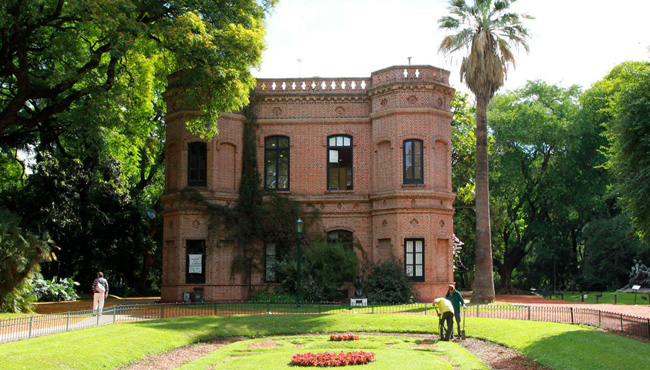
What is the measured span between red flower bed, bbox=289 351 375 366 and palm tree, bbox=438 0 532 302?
46.6 feet

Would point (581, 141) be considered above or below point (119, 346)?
above

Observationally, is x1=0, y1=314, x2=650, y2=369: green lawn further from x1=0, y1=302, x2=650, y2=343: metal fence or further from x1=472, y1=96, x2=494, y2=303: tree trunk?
x1=472, y1=96, x2=494, y2=303: tree trunk

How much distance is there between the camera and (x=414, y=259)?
28938 millimetres

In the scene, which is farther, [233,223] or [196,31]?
[233,223]

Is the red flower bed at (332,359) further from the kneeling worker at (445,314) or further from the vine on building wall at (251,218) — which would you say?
the vine on building wall at (251,218)

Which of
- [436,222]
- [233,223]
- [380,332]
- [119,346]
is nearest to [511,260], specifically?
[436,222]

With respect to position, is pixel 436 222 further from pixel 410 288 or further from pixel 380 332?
pixel 380 332

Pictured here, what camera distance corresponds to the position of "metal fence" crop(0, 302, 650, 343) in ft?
56.3

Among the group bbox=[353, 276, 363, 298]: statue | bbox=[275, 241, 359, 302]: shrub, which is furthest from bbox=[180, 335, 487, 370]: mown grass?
bbox=[353, 276, 363, 298]: statue

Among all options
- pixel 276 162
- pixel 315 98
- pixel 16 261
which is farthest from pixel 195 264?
pixel 315 98

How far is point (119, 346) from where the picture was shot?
1502 cm

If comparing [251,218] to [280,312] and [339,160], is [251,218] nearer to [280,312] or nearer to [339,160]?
Result: [339,160]

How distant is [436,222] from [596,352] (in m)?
15.3

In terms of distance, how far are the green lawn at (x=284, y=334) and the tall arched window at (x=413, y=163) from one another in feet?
29.3
